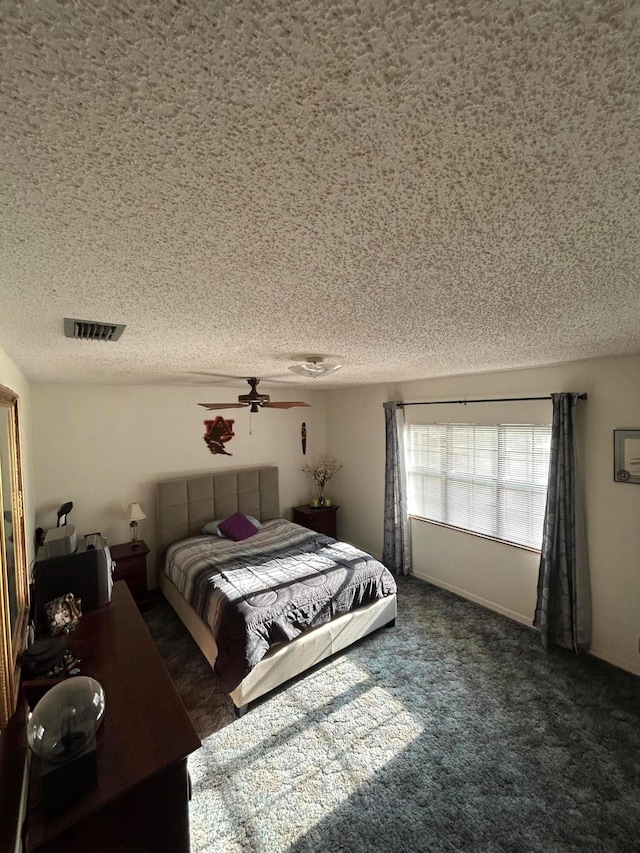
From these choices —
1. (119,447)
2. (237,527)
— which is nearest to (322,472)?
(237,527)

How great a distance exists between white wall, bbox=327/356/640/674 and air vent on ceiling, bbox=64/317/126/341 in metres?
3.18

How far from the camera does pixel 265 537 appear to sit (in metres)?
4.20

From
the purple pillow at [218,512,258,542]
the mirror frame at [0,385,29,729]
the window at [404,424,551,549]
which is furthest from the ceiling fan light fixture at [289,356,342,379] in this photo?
the purple pillow at [218,512,258,542]

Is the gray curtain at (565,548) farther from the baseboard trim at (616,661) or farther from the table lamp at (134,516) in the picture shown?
the table lamp at (134,516)

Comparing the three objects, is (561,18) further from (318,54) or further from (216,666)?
(216,666)

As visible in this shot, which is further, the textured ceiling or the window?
the window

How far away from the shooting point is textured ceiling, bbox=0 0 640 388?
356 millimetres

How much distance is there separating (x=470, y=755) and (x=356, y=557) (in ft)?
5.26

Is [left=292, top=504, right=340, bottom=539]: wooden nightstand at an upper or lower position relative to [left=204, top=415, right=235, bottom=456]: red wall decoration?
lower

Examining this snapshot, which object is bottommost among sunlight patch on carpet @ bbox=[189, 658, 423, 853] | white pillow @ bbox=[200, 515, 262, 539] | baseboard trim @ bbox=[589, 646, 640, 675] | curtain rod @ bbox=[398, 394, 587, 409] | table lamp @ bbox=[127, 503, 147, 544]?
sunlight patch on carpet @ bbox=[189, 658, 423, 853]

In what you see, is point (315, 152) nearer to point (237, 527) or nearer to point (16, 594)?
point (16, 594)

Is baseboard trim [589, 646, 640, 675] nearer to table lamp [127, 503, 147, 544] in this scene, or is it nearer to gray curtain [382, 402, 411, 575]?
gray curtain [382, 402, 411, 575]

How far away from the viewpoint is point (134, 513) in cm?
380

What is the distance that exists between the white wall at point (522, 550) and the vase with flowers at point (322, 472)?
44cm
